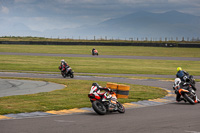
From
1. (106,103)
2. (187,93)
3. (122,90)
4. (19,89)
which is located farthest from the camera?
(19,89)

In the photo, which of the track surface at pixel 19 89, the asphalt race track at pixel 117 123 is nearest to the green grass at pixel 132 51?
the track surface at pixel 19 89

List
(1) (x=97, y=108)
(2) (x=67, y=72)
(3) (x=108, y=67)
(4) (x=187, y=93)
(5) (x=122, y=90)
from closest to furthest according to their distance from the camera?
(1) (x=97, y=108), (4) (x=187, y=93), (5) (x=122, y=90), (2) (x=67, y=72), (3) (x=108, y=67)

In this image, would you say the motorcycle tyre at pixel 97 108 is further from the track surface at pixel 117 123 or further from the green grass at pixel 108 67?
the green grass at pixel 108 67

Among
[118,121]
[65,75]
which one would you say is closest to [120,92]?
[118,121]

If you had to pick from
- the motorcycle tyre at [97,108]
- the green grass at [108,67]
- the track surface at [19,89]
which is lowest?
the green grass at [108,67]

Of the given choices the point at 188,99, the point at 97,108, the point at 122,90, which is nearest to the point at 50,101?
the point at 122,90

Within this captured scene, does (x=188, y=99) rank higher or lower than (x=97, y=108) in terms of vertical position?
lower

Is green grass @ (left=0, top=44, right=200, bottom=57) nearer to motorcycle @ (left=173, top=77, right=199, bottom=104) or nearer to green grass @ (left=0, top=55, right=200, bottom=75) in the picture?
green grass @ (left=0, top=55, right=200, bottom=75)

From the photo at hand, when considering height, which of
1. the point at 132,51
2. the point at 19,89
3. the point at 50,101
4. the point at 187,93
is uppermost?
the point at 187,93

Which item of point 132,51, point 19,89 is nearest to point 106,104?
point 19,89

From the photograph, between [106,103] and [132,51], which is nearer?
[106,103]

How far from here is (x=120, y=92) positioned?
63.8 feet

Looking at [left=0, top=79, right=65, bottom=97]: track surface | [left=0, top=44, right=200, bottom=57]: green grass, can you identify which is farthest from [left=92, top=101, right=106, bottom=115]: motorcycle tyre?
[left=0, top=44, right=200, bottom=57]: green grass

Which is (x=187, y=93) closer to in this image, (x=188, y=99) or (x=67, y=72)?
(x=188, y=99)
